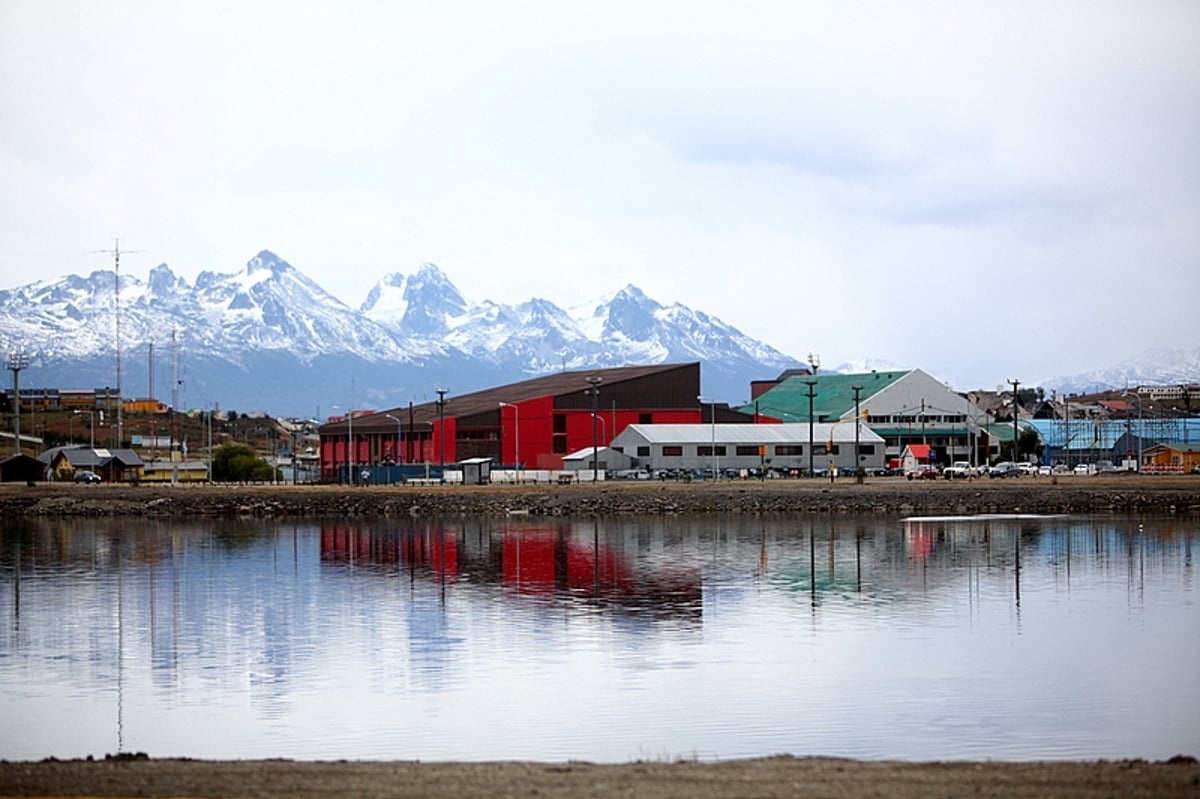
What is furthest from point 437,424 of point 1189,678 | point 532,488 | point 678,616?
point 1189,678

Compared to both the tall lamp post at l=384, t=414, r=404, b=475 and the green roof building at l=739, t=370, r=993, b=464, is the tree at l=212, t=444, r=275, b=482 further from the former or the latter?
the green roof building at l=739, t=370, r=993, b=464

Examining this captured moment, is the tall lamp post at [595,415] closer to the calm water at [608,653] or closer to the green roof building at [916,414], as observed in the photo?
the green roof building at [916,414]

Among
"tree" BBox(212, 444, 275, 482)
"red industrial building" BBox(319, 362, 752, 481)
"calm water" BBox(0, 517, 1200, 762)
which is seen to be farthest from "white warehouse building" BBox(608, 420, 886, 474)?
"calm water" BBox(0, 517, 1200, 762)

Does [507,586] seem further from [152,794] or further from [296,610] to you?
[152,794]

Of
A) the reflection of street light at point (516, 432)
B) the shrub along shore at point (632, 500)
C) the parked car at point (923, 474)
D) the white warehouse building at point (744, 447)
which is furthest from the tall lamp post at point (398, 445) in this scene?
the parked car at point (923, 474)

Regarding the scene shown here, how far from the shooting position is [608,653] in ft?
99.1

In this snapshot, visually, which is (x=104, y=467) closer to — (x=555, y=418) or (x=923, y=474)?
(x=555, y=418)

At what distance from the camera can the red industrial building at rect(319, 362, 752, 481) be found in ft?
413

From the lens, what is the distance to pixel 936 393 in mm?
149375

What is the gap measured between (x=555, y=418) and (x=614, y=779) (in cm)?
11044

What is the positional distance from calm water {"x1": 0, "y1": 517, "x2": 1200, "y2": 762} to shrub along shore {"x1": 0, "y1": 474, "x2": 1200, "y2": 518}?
87.3ft

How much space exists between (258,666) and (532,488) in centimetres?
6975

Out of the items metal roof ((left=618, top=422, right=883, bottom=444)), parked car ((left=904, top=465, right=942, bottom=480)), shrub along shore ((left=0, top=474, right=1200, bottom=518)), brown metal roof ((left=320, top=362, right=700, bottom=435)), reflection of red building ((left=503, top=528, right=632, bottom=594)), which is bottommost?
reflection of red building ((left=503, top=528, right=632, bottom=594))

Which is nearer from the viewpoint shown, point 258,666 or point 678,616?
point 258,666
